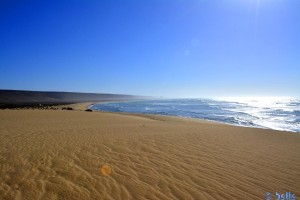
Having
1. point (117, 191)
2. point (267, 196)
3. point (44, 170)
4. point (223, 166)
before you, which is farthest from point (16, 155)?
point (267, 196)

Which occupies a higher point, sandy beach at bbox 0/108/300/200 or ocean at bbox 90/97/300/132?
sandy beach at bbox 0/108/300/200

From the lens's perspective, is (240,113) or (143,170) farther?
(240,113)

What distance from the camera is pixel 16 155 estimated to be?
21.2 feet

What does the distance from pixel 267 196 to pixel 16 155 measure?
22.5 ft

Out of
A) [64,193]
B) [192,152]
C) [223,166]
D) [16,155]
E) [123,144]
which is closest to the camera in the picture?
[64,193]

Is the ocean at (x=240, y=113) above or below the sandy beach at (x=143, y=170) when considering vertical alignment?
below

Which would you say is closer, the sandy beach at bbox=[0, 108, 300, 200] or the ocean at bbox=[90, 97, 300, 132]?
the sandy beach at bbox=[0, 108, 300, 200]

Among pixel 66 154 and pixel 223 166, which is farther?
pixel 66 154

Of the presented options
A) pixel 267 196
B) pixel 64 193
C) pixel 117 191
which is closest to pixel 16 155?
pixel 64 193

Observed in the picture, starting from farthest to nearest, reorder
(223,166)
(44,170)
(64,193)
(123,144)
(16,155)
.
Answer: (123,144) < (16,155) < (223,166) < (44,170) < (64,193)

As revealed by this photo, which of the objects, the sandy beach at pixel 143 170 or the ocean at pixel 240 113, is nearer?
the sandy beach at pixel 143 170

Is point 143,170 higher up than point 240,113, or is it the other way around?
point 143,170

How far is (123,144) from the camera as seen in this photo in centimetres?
817

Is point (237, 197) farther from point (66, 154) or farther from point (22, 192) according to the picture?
point (66, 154)
